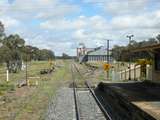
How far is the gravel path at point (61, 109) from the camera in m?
18.4

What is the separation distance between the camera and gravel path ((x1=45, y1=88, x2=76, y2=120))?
1836cm

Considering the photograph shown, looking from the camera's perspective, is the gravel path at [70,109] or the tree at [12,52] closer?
the gravel path at [70,109]

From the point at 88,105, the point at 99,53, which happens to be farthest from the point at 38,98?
the point at 99,53

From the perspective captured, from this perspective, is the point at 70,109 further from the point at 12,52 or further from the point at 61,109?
the point at 12,52

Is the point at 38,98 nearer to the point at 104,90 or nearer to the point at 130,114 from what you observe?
the point at 104,90

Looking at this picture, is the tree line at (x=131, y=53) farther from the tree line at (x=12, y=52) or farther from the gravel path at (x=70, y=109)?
the tree line at (x=12, y=52)

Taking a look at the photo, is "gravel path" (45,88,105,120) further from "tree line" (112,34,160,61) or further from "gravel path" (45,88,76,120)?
"tree line" (112,34,160,61)

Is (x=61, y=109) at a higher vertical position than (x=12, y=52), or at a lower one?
lower

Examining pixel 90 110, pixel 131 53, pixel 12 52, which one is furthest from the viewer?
pixel 12 52

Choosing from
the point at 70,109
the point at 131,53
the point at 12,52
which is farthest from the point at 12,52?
the point at 70,109

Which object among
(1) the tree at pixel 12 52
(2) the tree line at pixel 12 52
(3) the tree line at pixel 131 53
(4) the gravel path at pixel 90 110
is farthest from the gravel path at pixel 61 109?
(1) the tree at pixel 12 52

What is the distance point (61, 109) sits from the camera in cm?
2105

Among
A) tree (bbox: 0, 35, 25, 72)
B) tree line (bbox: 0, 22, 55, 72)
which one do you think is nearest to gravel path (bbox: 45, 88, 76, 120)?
tree line (bbox: 0, 22, 55, 72)

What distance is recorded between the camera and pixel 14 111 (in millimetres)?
20266
